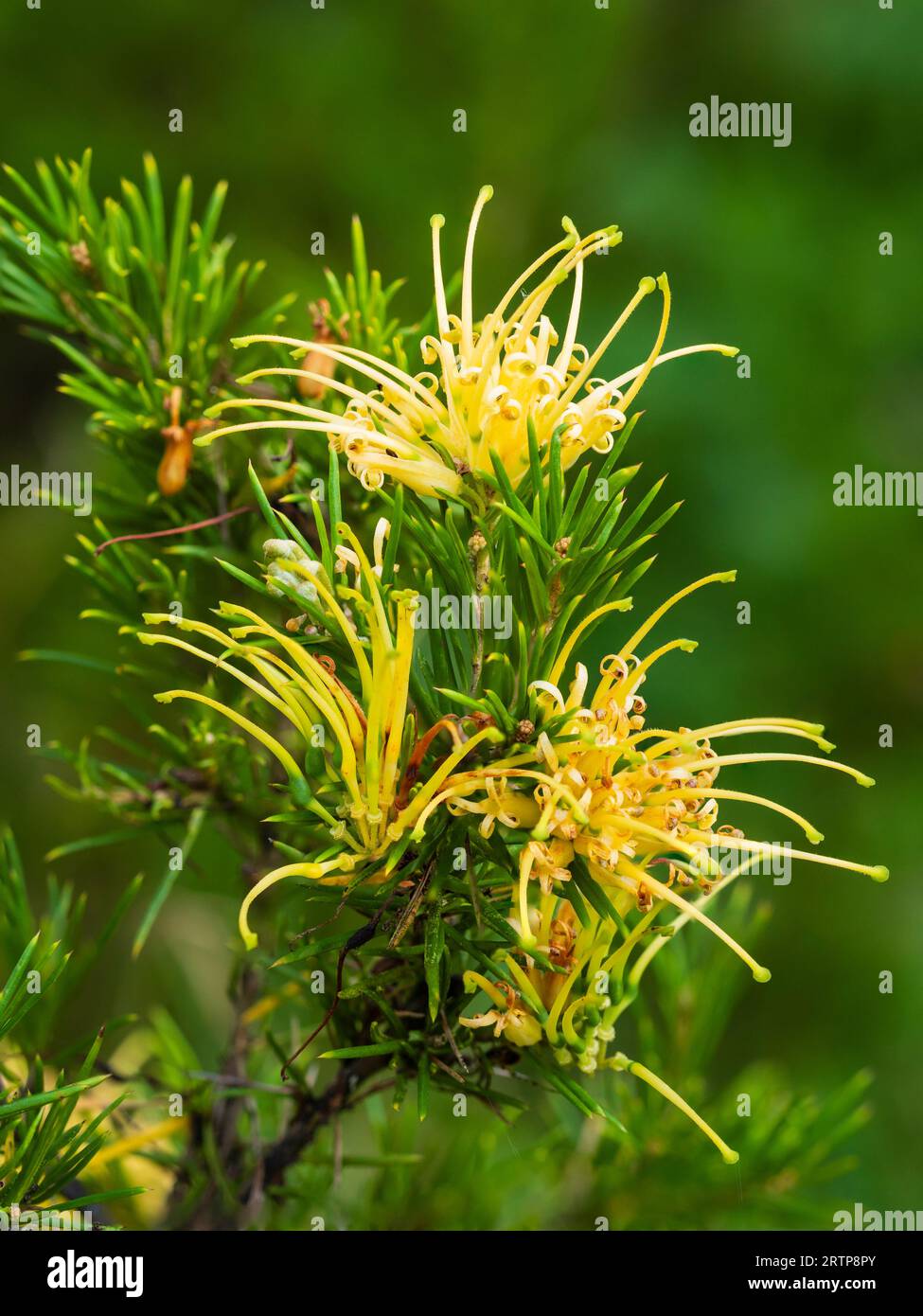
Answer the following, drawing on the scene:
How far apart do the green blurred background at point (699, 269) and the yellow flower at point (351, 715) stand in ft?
2.95

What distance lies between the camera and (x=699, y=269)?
1253 mm

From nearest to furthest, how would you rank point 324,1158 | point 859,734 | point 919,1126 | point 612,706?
point 612,706 → point 324,1158 → point 919,1126 → point 859,734

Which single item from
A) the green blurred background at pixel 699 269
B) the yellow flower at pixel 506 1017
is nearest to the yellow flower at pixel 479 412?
the yellow flower at pixel 506 1017

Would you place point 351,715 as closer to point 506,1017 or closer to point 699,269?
point 506,1017

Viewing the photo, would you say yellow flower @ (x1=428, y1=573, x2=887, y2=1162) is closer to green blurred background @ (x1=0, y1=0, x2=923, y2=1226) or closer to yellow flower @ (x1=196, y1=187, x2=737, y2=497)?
yellow flower @ (x1=196, y1=187, x2=737, y2=497)

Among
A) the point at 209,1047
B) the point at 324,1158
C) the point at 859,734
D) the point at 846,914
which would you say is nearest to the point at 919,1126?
the point at 846,914

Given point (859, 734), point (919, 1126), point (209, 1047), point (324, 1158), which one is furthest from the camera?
point (859, 734)

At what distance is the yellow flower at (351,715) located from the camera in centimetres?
28

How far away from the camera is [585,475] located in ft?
0.95

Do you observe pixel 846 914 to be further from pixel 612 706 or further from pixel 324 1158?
pixel 612 706

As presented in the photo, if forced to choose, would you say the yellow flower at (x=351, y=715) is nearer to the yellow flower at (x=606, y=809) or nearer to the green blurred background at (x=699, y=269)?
the yellow flower at (x=606, y=809)

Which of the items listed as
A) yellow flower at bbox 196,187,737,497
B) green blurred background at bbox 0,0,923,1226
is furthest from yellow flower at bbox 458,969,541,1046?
green blurred background at bbox 0,0,923,1226

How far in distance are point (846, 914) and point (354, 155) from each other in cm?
91

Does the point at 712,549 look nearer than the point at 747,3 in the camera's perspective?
Yes
